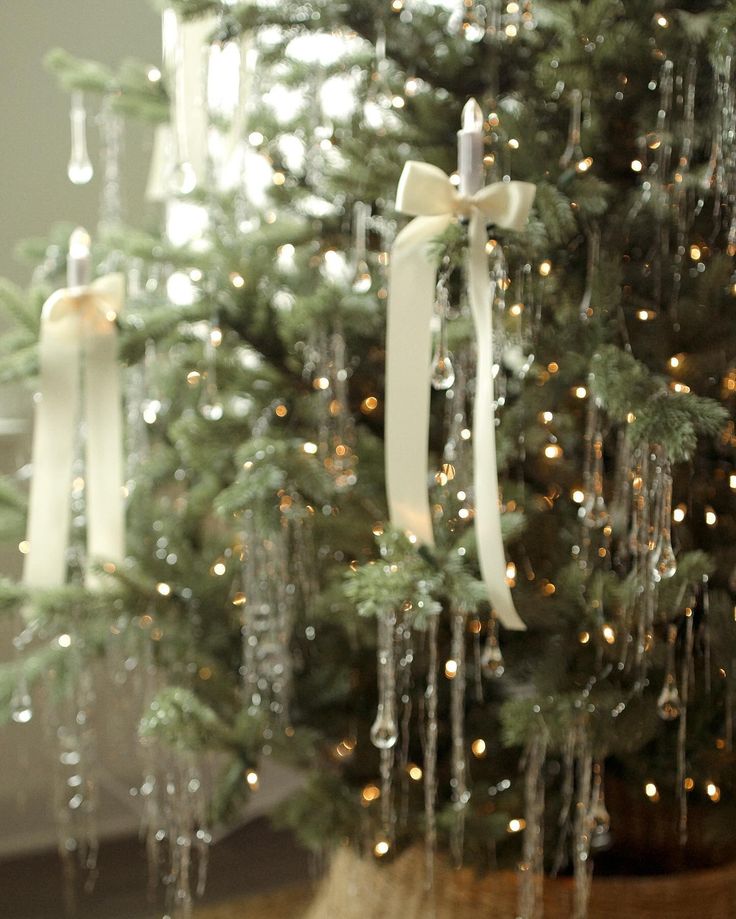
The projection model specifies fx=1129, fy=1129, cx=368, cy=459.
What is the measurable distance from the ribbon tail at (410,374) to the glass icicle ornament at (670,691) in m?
0.24

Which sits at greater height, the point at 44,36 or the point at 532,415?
the point at 44,36

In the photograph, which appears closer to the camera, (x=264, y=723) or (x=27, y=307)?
(x=264, y=723)

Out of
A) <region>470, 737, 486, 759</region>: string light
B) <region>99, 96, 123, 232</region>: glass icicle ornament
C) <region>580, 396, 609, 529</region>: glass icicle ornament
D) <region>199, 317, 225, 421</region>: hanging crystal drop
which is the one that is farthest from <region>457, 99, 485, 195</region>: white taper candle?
<region>99, 96, 123, 232</region>: glass icicle ornament

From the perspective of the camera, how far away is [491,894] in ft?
4.05

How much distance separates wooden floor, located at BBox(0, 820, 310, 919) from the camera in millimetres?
1713

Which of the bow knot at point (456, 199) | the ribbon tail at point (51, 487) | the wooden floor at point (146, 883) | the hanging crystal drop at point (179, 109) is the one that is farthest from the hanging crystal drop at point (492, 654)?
the wooden floor at point (146, 883)

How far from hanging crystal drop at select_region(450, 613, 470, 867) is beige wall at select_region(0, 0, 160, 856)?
87 cm

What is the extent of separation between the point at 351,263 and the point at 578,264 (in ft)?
1.04

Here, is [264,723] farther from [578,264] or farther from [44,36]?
[44,36]

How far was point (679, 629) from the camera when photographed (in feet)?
3.57

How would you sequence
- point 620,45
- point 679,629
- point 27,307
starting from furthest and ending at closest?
point 27,307 → point 679,629 → point 620,45

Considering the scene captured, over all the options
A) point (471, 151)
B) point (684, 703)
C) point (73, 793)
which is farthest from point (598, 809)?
point (73, 793)

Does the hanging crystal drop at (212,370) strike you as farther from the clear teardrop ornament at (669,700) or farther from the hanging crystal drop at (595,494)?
the clear teardrop ornament at (669,700)

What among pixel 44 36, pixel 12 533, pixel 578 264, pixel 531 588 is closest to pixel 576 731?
pixel 531 588
